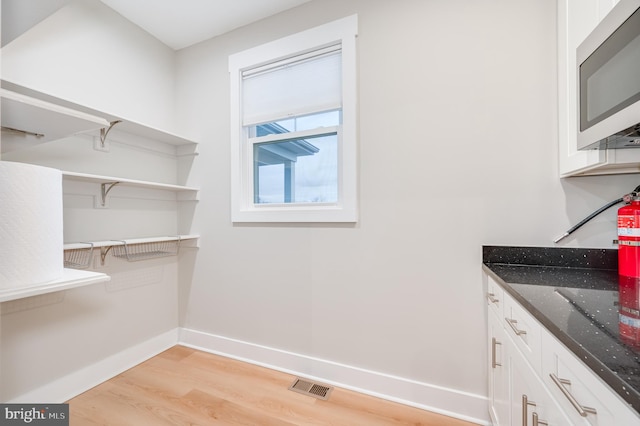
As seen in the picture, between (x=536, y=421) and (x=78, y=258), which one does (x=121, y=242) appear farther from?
(x=536, y=421)

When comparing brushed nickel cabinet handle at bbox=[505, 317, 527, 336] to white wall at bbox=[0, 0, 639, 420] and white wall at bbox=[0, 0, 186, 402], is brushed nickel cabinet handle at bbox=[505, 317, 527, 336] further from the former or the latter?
white wall at bbox=[0, 0, 186, 402]

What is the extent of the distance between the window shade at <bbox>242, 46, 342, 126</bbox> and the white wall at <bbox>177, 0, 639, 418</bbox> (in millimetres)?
223

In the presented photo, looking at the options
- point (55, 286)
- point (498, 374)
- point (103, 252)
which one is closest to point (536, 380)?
point (498, 374)

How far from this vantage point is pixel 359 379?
5.63 feet

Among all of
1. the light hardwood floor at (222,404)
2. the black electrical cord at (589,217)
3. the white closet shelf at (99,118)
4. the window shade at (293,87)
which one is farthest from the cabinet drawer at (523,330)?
the white closet shelf at (99,118)

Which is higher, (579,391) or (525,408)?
(579,391)

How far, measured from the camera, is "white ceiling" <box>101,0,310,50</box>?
1.90 metres

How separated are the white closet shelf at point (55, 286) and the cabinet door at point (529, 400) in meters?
1.74

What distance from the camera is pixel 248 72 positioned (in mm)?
2152

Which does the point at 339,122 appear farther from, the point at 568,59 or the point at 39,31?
the point at 39,31

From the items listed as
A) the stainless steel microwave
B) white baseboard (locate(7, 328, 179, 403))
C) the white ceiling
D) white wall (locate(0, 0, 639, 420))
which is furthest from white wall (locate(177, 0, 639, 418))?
white baseboard (locate(7, 328, 179, 403))

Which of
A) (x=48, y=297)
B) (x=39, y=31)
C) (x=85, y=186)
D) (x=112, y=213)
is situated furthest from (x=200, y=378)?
(x=39, y=31)

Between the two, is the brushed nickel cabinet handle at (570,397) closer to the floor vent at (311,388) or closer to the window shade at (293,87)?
the floor vent at (311,388)

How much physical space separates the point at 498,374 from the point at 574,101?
50.2 inches
